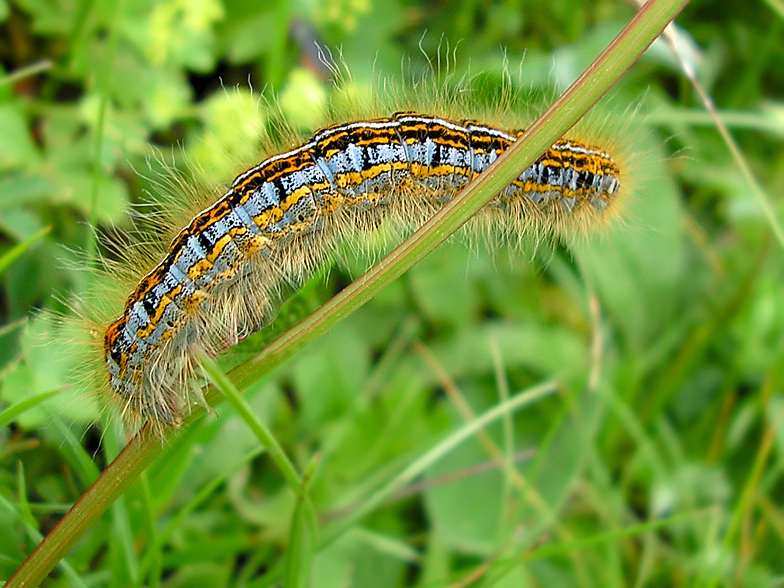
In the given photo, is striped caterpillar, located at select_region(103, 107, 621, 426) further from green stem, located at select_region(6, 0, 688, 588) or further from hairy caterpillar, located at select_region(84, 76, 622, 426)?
green stem, located at select_region(6, 0, 688, 588)

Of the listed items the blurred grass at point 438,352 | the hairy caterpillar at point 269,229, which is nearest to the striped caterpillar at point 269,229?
the hairy caterpillar at point 269,229

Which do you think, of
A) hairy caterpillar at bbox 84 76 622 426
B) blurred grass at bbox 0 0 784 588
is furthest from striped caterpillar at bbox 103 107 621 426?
blurred grass at bbox 0 0 784 588

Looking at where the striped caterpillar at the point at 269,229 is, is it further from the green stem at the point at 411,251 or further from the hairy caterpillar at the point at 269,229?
the green stem at the point at 411,251

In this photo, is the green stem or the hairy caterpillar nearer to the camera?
the green stem

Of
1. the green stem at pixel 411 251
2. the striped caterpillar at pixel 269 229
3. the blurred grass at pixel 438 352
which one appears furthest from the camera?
the blurred grass at pixel 438 352

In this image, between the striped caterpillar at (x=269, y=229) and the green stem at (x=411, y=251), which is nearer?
the green stem at (x=411, y=251)

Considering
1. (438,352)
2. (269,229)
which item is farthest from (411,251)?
(438,352)

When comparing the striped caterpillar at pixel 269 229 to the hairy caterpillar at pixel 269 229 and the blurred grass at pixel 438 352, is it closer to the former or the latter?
the hairy caterpillar at pixel 269 229

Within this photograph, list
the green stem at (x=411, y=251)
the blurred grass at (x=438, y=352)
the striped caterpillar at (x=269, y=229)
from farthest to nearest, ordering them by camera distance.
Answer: the blurred grass at (x=438, y=352), the striped caterpillar at (x=269, y=229), the green stem at (x=411, y=251)
